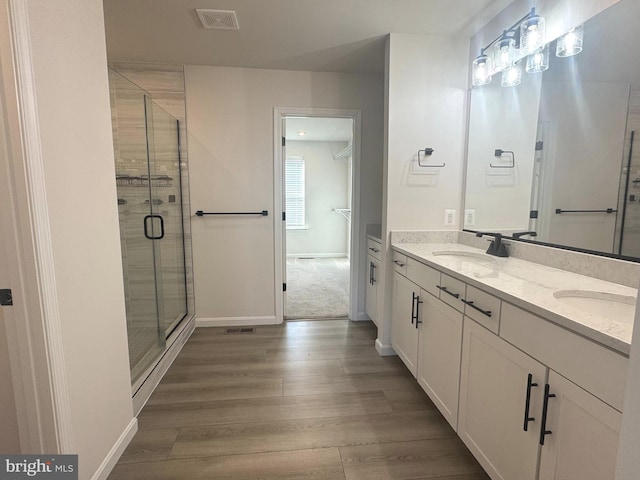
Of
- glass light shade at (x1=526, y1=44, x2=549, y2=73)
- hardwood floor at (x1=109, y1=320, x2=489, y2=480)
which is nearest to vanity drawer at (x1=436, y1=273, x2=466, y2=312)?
hardwood floor at (x1=109, y1=320, x2=489, y2=480)

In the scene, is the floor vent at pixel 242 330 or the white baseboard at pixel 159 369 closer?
the white baseboard at pixel 159 369

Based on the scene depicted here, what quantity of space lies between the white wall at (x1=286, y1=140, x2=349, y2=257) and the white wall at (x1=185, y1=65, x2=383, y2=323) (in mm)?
3553

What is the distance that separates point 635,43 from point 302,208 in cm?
569

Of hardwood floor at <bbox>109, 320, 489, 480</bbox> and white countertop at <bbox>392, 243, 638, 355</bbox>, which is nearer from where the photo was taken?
white countertop at <bbox>392, 243, 638, 355</bbox>

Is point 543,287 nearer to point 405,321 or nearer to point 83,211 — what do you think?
point 405,321

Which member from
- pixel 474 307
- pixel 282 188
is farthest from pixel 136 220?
pixel 474 307

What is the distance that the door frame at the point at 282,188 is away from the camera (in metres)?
3.03

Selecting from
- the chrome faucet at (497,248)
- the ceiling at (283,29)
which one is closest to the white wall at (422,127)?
the ceiling at (283,29)

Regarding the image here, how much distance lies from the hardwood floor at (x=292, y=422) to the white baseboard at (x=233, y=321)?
0.50 meters

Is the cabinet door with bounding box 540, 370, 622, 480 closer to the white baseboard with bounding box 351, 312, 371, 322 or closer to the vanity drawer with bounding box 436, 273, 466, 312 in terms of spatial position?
the vanity drawer with bounding box 436, 273, 466, 312

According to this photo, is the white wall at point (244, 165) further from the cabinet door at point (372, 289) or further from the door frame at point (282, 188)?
the cabinet door at point (372, 289)

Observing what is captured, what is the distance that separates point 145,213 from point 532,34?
280 cm

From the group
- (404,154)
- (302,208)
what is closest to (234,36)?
(404,154)

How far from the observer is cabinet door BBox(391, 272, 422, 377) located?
6.80ft
